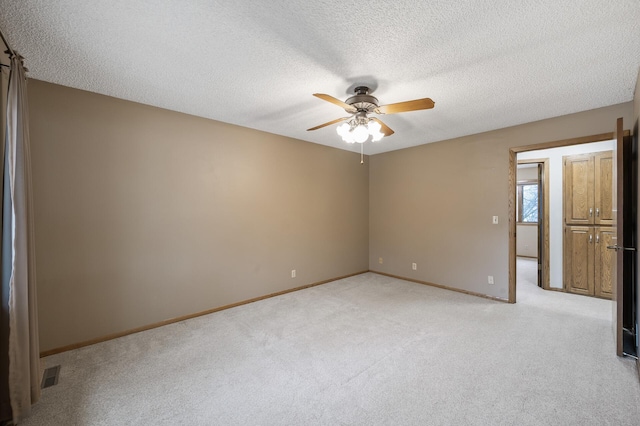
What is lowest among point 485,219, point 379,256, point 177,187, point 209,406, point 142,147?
point 209,406

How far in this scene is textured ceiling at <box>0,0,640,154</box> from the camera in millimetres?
1574

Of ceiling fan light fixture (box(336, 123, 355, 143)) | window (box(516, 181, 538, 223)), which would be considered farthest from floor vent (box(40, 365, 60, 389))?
window (box(516, 181, 538, 223))

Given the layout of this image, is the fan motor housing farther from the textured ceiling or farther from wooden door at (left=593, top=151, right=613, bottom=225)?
wooden door at (left=593, top=151, right=613, bottom=225)

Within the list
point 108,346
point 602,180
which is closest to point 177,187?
point 108,346

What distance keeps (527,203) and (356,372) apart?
7621 millimetres

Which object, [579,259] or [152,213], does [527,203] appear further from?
[152,213]

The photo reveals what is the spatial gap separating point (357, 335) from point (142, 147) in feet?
10.0

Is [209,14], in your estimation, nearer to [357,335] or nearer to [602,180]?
[357,335]

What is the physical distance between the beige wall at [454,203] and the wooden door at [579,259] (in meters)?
1.40

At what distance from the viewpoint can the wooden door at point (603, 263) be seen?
3.93 m

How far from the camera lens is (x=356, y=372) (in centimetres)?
217

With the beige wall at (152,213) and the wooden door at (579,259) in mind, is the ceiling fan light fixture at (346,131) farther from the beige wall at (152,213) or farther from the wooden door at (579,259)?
the wooden door at (579,259)

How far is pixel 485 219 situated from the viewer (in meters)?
4.00

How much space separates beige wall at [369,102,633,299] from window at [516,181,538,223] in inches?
174
